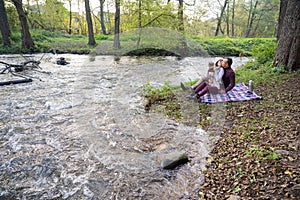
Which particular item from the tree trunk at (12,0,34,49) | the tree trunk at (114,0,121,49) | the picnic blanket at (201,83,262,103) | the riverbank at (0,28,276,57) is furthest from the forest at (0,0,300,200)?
the tree trunk at (12,0,34,49)

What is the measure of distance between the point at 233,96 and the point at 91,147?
385 centimetres

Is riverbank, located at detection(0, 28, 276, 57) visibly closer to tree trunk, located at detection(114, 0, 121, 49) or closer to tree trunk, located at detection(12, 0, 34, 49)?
tree trunk, located at detection(114, 0, 121, 49)

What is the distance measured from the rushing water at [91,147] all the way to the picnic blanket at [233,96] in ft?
1.80

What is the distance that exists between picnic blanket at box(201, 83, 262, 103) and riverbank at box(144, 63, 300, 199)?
226mm

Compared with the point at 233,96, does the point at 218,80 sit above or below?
above

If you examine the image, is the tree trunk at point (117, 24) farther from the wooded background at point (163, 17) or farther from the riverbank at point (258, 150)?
the riverbank at point (258, 150)

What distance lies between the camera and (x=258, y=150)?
340 cm

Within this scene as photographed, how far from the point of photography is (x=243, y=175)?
2988mm

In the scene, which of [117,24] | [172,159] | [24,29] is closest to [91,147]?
[172,159]

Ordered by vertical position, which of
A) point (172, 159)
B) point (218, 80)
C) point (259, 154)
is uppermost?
point (218, 80)

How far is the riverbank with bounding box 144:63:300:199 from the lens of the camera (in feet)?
8.92

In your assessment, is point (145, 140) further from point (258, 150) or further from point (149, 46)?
point (149, 46)

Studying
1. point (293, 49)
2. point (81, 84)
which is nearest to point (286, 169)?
point (293, 49)

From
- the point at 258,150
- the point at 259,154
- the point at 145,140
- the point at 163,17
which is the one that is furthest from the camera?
the point at 163,17
